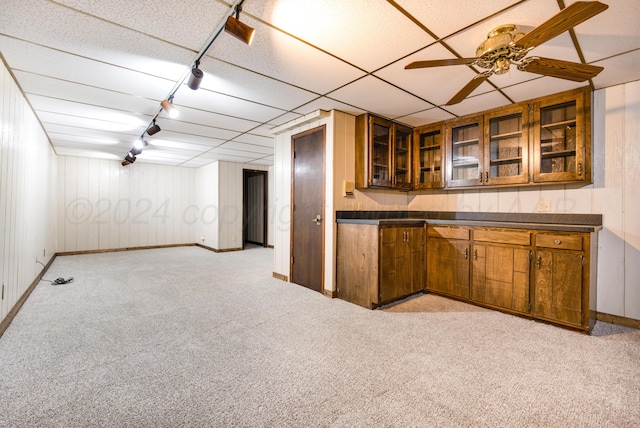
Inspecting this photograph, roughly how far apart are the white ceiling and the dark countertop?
137 centimetres

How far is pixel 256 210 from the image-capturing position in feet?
30.8

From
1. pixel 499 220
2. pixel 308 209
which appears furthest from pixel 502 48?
pixel 308 209

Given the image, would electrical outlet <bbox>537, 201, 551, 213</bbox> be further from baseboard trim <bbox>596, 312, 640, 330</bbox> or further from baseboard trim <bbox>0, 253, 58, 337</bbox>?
baseboard trim <bbox>0, 253, 58, 337</bbox>

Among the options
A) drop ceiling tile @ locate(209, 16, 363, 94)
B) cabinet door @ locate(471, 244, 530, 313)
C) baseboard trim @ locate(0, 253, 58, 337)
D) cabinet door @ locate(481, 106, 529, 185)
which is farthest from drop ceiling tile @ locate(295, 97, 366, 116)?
baseboard trim @ locate(0, 253, 58, 337)

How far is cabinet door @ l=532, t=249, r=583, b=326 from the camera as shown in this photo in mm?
2704

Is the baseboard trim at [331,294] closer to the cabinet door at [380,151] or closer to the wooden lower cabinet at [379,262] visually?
the wooden lower cabinet at [379,262]

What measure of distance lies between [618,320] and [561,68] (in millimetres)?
2642

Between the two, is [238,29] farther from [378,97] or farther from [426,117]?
[426,117]

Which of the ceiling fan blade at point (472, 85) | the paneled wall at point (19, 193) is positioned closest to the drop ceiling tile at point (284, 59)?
the ceiling fan blade at point (472, 85)

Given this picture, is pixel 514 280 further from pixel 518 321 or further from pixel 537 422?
pixel 537 422

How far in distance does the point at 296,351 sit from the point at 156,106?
337cm

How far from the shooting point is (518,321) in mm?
2949

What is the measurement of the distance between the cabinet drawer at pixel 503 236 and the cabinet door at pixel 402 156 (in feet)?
4.22

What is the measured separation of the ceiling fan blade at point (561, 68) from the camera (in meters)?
2.02
